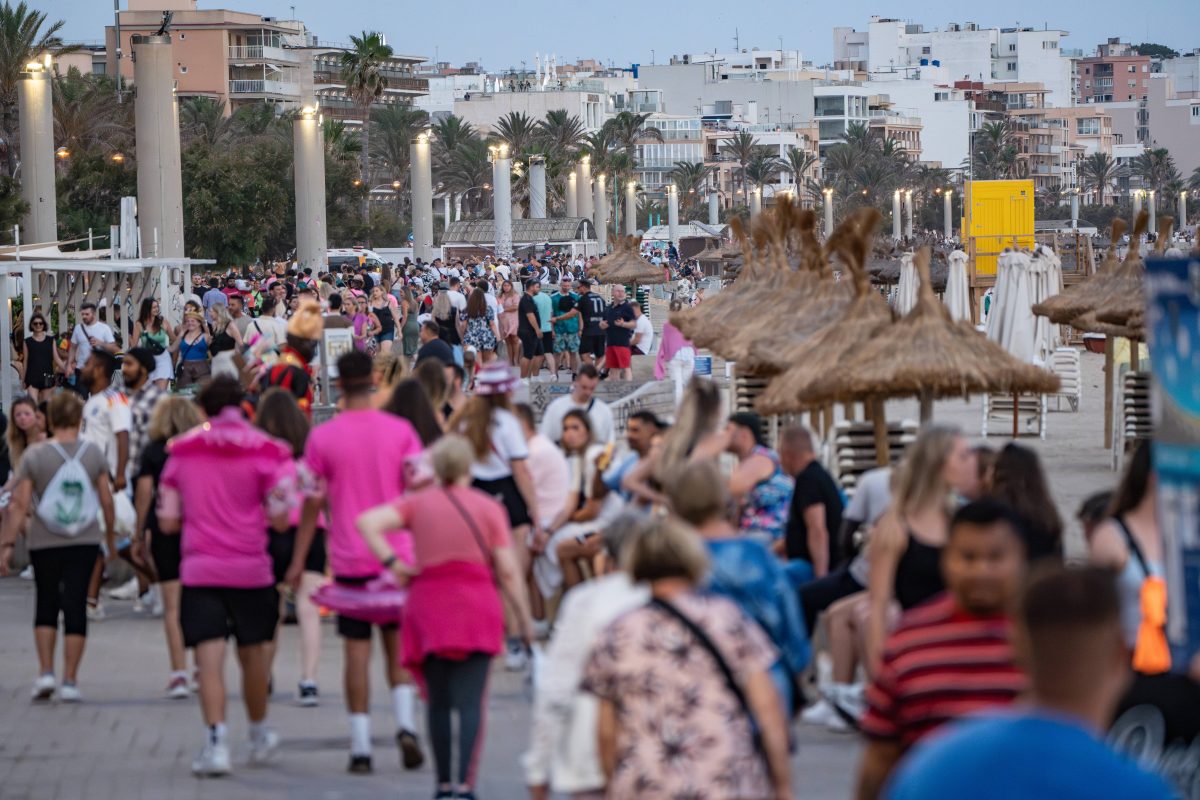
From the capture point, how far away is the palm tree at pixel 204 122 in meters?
84.1

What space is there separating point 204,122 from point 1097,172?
109 metres

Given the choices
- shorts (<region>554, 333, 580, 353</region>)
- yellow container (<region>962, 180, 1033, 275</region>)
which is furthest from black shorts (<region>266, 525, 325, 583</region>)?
yellow container (<region>962, 180, 1033, 275</region>)

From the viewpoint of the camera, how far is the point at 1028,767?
9.34 ft

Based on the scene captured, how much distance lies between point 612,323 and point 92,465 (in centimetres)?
1489

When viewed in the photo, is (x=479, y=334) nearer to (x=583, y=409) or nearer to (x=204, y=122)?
(x=583, y=409)

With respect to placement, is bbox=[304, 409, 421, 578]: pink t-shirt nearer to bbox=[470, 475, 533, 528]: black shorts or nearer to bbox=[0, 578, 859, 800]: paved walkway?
bbox=[0, 578, 859, 800]: paved walkway

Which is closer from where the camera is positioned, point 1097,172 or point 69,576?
point 69,576

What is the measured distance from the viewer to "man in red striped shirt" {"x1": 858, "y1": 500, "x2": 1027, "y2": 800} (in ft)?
14.6

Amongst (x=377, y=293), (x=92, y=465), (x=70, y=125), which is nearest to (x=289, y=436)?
(x=92, y=465)

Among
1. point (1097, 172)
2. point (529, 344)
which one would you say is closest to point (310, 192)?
point (529, 344)

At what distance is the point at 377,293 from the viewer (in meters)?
23.5

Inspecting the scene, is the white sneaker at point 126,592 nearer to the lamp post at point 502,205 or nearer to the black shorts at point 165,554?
the black shorts at point 165,554

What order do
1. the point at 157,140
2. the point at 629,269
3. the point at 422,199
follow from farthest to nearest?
1. the point at 422,199
2. the point at 629,269
3. the point at 157,140

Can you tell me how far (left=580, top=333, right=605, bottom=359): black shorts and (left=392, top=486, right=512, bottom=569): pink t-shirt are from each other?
63.6 ft
